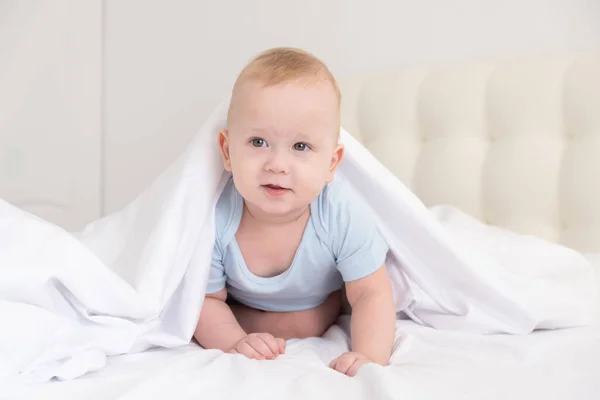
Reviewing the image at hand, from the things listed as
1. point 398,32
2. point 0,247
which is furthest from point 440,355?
point 398,32

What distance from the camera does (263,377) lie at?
775 mm

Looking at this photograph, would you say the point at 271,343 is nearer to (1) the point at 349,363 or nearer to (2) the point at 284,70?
(1) the point at 349,363

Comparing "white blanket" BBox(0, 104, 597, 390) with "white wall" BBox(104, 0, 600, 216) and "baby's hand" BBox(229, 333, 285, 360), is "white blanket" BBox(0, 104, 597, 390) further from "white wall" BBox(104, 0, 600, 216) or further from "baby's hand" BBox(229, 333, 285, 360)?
"white wall" BBox(104, 0, 600, 216)

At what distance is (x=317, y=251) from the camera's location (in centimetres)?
107

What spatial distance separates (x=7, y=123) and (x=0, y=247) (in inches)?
67.7

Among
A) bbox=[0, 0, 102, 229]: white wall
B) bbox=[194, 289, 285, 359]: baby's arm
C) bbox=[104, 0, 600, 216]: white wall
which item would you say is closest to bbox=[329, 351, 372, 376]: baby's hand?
bbox=[194, 289, 285, 359]: baby's arm

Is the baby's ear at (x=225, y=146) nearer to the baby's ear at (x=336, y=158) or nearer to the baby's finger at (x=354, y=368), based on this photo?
the baby's ear at (x=336, y=158)

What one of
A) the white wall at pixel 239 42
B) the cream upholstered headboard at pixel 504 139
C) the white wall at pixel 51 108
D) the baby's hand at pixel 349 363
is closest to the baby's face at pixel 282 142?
the baby's hand at pixel 349 363

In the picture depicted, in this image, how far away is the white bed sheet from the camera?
0.72 metres

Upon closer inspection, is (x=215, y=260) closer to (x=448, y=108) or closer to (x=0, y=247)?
(x=0, y=247)

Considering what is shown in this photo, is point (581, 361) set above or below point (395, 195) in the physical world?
below

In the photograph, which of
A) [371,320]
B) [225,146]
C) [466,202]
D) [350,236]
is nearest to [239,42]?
[466,202]

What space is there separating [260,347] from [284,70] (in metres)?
0.42

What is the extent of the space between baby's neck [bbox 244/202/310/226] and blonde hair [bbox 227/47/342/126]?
175mm
